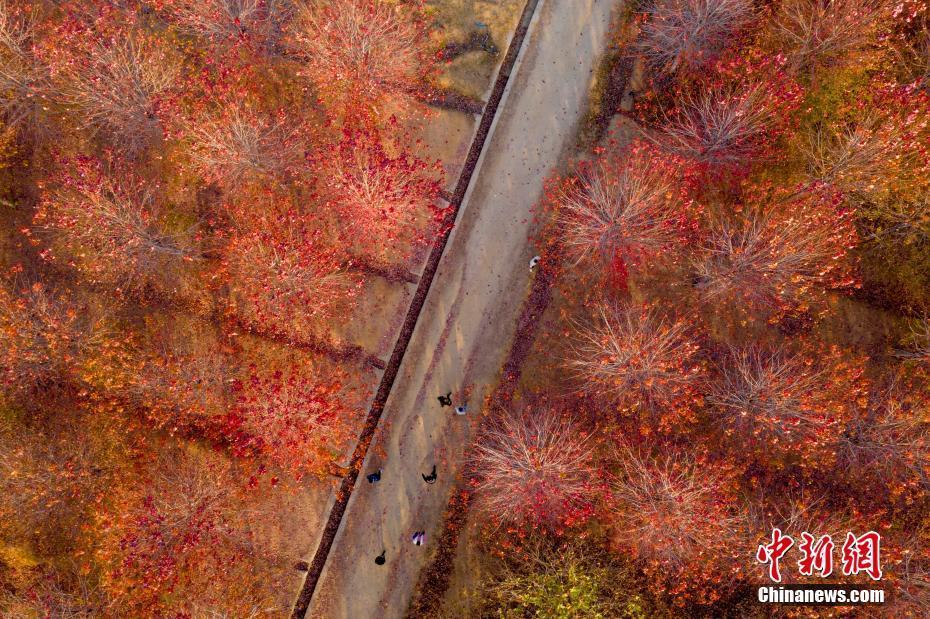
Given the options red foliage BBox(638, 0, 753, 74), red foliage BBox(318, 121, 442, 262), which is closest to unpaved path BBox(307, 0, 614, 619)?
red foliage BBox(318, 121, 442, 262)

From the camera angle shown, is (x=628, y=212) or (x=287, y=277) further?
(x=287, y=277)

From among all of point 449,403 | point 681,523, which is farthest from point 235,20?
point 681,523

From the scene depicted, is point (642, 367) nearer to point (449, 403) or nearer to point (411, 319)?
point (449, 403)

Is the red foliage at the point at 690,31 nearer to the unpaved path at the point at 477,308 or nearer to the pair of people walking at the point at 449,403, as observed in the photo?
the unpaved path at the point at 477,308

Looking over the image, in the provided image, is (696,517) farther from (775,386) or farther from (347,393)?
(347,393)

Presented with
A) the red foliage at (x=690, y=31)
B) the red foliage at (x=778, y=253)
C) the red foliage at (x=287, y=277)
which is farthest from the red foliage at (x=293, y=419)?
the red foliage at (x=690, y=31)

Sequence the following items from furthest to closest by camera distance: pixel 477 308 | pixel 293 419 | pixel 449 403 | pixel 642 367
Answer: pixel 477 308 → pixel 449 403 → pixel 293 419 → pixel 642 367

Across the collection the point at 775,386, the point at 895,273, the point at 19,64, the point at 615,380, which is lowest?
the point at 615,380

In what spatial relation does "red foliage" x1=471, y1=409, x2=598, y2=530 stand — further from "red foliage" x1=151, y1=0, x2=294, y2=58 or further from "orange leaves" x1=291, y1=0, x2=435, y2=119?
"red foliage" x1=151, y1=0, x2=294, y2=58

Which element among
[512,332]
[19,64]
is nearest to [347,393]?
[512,332]
